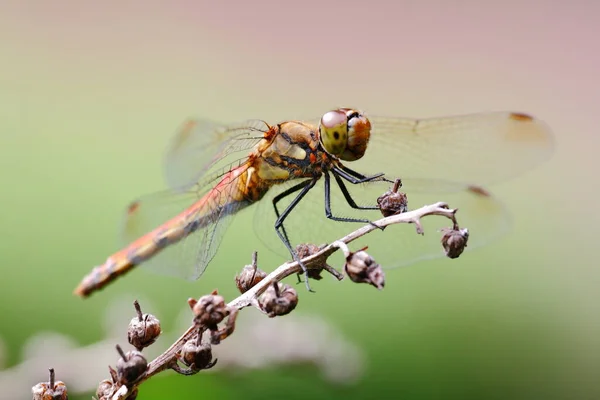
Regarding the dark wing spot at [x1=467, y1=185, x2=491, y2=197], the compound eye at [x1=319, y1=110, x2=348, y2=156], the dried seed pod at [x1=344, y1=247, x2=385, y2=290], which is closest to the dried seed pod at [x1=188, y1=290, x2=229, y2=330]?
the dried seed pod at [x1=344, y1=247, x2=385, y2=290]

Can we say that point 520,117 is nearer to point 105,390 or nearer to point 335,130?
point 335,130

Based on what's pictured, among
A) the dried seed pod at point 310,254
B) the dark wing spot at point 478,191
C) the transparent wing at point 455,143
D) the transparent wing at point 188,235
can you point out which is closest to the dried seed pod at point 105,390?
the dried seed pod at point 310,254

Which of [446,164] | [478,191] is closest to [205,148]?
[446,164]

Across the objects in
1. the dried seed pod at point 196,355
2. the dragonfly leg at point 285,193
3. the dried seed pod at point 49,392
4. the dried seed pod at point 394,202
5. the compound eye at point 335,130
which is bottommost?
the dried seed pod at point 49,392

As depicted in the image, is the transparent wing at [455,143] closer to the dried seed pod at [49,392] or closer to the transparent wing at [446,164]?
the transparent wing at [446,164]

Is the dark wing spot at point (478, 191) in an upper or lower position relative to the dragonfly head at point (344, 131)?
lower

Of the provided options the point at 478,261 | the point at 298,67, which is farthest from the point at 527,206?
the point at 298,67
